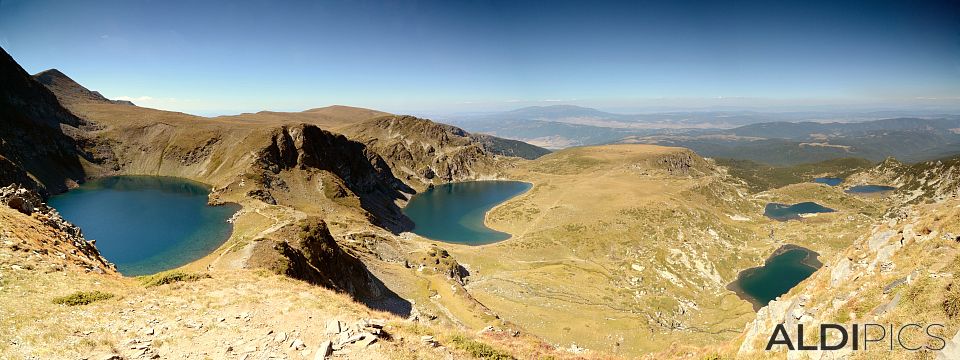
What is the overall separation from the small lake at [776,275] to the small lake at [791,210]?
58928 millimetres

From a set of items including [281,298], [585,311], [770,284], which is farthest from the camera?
[770,284]

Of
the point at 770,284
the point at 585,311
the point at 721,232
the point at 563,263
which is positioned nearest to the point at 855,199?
the point at 721,232

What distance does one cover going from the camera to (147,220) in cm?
10256

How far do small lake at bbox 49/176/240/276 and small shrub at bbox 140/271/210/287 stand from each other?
55.3 metres

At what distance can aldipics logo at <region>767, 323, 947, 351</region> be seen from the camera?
11359 millimetres

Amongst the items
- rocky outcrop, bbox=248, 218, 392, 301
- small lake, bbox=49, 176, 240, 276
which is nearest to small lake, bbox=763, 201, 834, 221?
rocky outcrop, bbox=248, 218, 392, 301

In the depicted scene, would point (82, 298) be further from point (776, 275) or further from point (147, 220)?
point (776, 275)

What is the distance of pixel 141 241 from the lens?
275 ft

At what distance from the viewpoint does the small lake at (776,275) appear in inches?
3770

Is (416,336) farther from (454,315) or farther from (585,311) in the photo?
(585,311)

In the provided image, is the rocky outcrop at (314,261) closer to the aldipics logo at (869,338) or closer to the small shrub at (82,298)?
the small shrub at (82,298)

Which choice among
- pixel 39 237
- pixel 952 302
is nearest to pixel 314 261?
pixel 39 237

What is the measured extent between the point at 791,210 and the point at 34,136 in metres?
332

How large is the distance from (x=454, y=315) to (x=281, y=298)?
114 ft
